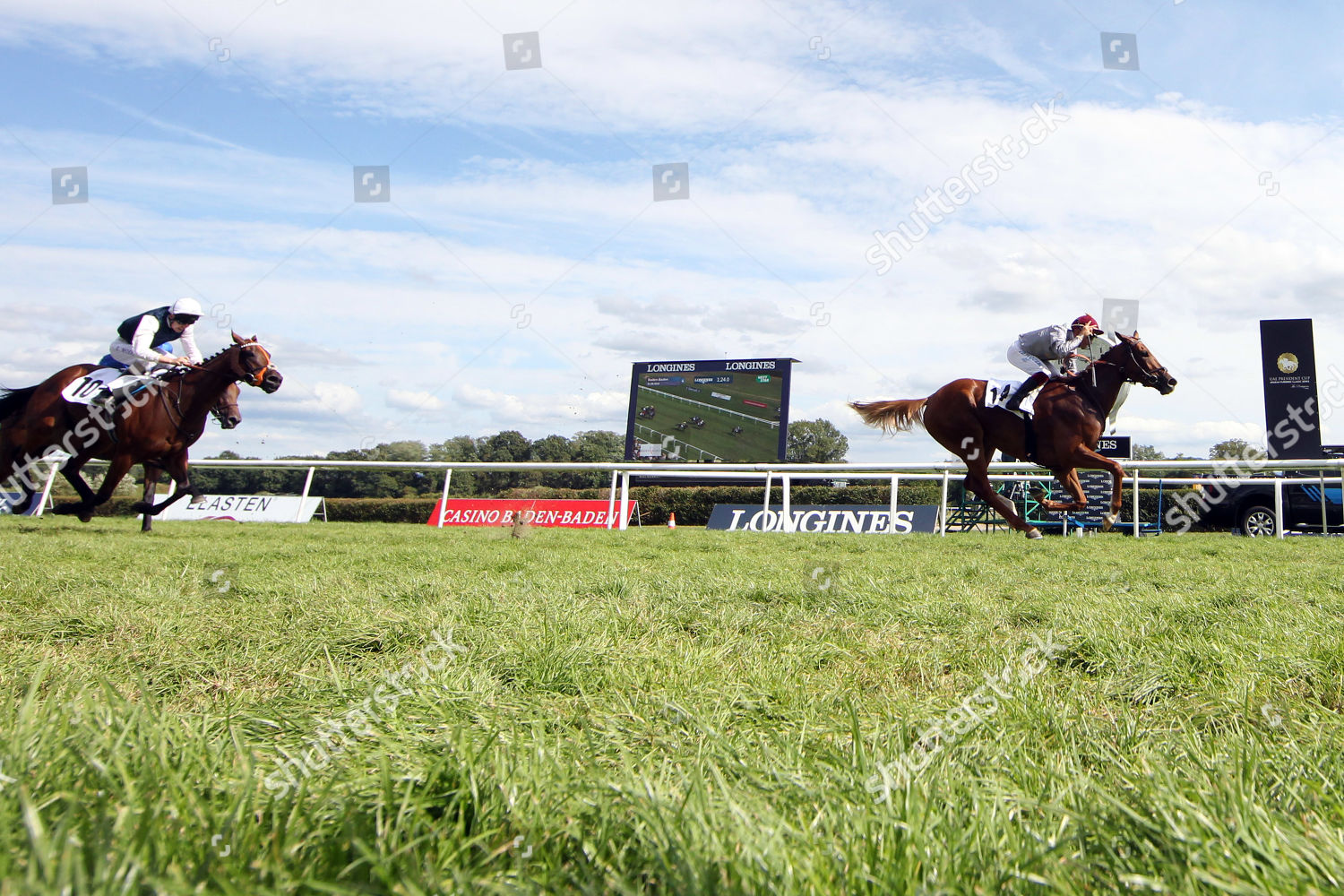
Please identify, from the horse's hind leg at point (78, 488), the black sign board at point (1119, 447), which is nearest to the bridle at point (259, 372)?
the horse's hind leg at point (78, 488)

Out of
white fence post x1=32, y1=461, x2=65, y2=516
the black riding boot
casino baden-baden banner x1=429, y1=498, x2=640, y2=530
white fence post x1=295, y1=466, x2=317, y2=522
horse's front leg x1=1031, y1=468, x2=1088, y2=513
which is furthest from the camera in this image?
casino baden-baden banner x1=429, y1=498, x2=640, y2=530

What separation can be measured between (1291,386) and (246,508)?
1956 centimetres

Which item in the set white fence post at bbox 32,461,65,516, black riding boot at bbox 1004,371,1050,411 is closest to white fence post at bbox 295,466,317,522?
white fence post at bbox 32,461,65,516

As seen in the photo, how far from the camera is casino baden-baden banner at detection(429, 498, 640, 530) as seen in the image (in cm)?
1539

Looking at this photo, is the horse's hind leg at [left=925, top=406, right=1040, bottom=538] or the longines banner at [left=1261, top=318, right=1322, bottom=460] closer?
the horse's hind leg at [left=925, top=406, right=1040, bottom=538]

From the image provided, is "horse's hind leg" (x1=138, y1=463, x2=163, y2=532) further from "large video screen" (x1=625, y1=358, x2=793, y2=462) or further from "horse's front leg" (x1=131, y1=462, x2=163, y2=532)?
"large video screen" (x1=625, y1=358, x2=793, y2=462)

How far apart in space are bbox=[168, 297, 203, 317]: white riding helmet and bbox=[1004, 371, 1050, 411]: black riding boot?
8.58m

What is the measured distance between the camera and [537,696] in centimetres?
210

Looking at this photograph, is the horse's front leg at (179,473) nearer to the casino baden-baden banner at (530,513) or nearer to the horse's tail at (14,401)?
the horse's tail at (14,401)

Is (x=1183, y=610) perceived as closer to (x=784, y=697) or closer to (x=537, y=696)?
(x=784, y=697)

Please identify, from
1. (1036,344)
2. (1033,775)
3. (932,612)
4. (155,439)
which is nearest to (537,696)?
(1033,775)

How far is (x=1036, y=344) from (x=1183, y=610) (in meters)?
7.18

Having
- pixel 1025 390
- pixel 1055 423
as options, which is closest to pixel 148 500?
pixel 1025 390

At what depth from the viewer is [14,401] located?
895cm
